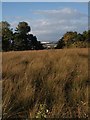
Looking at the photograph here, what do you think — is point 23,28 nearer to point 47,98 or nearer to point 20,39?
point 20,39

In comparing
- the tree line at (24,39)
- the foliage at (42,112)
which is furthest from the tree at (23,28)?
the foliage at (42,112)

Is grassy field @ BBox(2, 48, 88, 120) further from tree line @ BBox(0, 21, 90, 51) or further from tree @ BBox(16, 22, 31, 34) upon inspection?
tree @ BBox(16, 22, 31, 34)

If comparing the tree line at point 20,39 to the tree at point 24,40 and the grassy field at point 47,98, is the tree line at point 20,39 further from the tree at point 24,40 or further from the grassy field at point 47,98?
the grassy field at point 47,98

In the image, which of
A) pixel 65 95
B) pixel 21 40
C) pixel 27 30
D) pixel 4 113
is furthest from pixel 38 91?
pixel 27 30

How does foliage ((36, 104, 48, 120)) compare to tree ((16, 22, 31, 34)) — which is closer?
foliage ((36, 104, 48, 120))

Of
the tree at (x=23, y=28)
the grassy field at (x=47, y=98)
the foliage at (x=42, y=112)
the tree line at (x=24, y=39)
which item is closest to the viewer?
the foliage at (x=42, y=112)

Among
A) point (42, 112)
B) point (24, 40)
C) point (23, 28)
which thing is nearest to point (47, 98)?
point (42, 112)

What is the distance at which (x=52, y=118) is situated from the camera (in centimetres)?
342

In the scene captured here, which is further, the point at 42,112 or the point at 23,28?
the point at 23,28

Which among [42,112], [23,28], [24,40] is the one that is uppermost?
[23,28]

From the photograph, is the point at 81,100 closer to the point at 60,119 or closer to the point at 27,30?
the point at 60,119

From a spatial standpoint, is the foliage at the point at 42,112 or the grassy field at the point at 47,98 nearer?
the foliage at the point at 42,112

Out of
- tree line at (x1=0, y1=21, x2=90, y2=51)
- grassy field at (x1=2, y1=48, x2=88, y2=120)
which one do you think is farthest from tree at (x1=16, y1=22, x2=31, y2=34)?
grassy field at (x1=2, y1=48, x2=88, y2=120)

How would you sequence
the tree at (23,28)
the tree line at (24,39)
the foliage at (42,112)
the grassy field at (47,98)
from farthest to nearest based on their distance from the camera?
the tree at (23,28)
the tree line at (24,39)
the grassy field at (47,98)
the foliage at (42,112)
